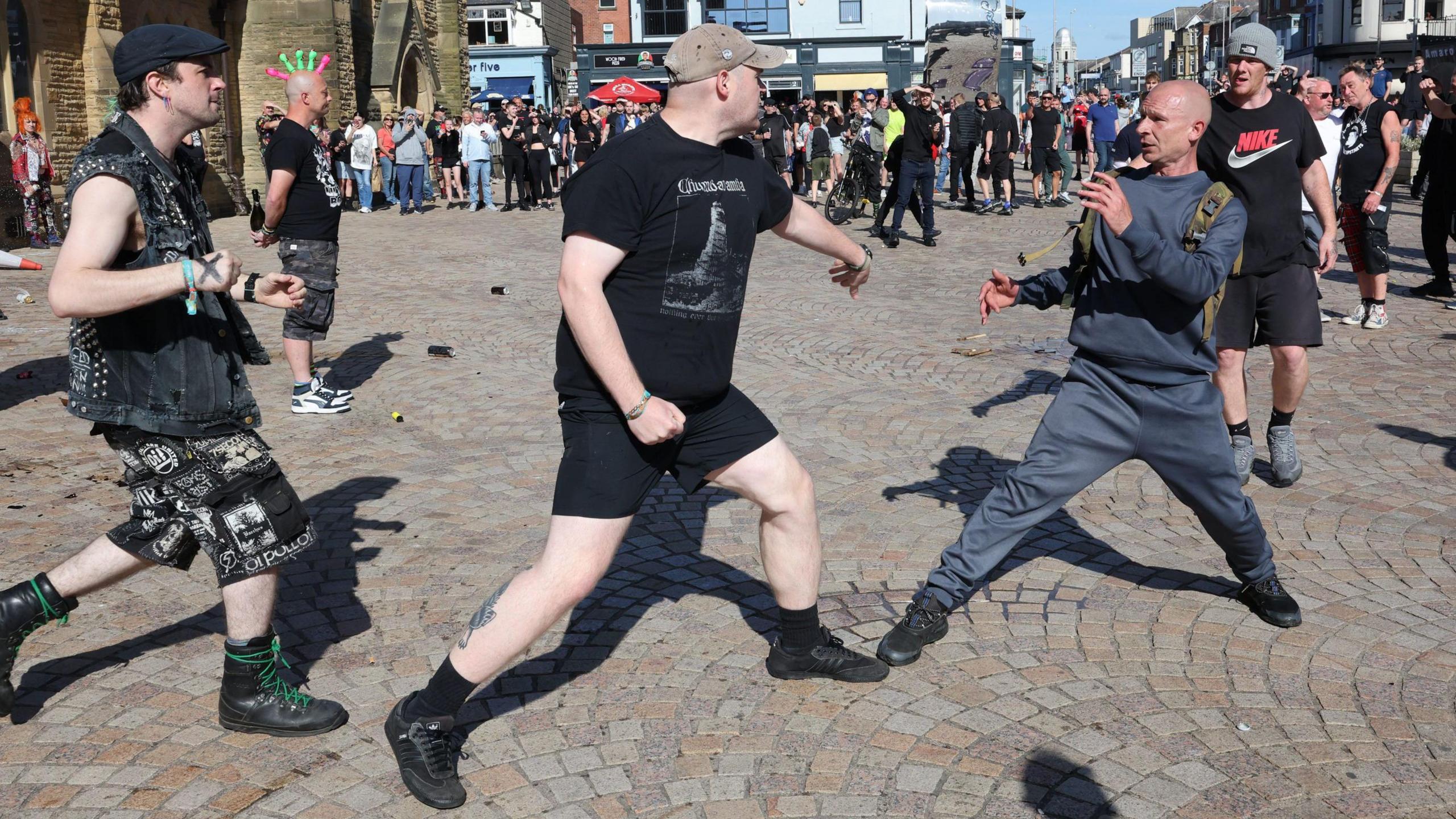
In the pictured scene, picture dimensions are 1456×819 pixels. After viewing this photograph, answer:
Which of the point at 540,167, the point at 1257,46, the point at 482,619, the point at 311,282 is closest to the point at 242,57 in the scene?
the point at 540,167

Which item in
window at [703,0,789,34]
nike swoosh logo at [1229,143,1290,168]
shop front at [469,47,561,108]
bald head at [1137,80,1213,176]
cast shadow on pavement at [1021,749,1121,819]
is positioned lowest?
cast shadow on pavement at [1021,749,1121,819]

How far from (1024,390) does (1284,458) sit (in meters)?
2.17

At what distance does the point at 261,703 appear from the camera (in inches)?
151

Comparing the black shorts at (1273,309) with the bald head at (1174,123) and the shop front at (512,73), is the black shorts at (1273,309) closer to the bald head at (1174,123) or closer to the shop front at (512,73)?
the bald head at (1174,123)

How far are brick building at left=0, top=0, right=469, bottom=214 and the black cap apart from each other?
1113 cm

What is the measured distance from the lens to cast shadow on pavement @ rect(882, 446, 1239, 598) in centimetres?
499

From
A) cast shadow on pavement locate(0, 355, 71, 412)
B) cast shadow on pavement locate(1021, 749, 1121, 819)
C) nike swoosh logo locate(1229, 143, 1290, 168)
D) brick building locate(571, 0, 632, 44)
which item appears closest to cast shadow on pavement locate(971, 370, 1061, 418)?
nike swoosh logo locate(1229, 143, 1290, 168)

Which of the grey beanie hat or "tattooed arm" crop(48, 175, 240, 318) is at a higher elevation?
the grey beanie hat

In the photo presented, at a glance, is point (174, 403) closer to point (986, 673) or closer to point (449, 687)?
point (449, 687)

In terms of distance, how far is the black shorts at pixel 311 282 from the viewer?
795 cm

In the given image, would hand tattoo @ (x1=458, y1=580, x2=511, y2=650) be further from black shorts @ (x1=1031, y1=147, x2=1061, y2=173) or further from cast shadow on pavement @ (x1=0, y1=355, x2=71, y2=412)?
black shorts @ (x1=1031, y1=147, x2=1061, y2=173)

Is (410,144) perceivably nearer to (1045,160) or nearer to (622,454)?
(1045,160)

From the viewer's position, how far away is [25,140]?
17.9 metres

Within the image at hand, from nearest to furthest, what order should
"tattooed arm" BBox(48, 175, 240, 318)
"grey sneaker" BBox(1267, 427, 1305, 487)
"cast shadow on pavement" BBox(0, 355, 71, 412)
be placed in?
"tattooed arm" BBox(48, 175, 240, 318), "grey sneaker" BBox(1267, 427, 1305, 487), "cast shadow on pavement" BBox(0, 355, 71, 412)
